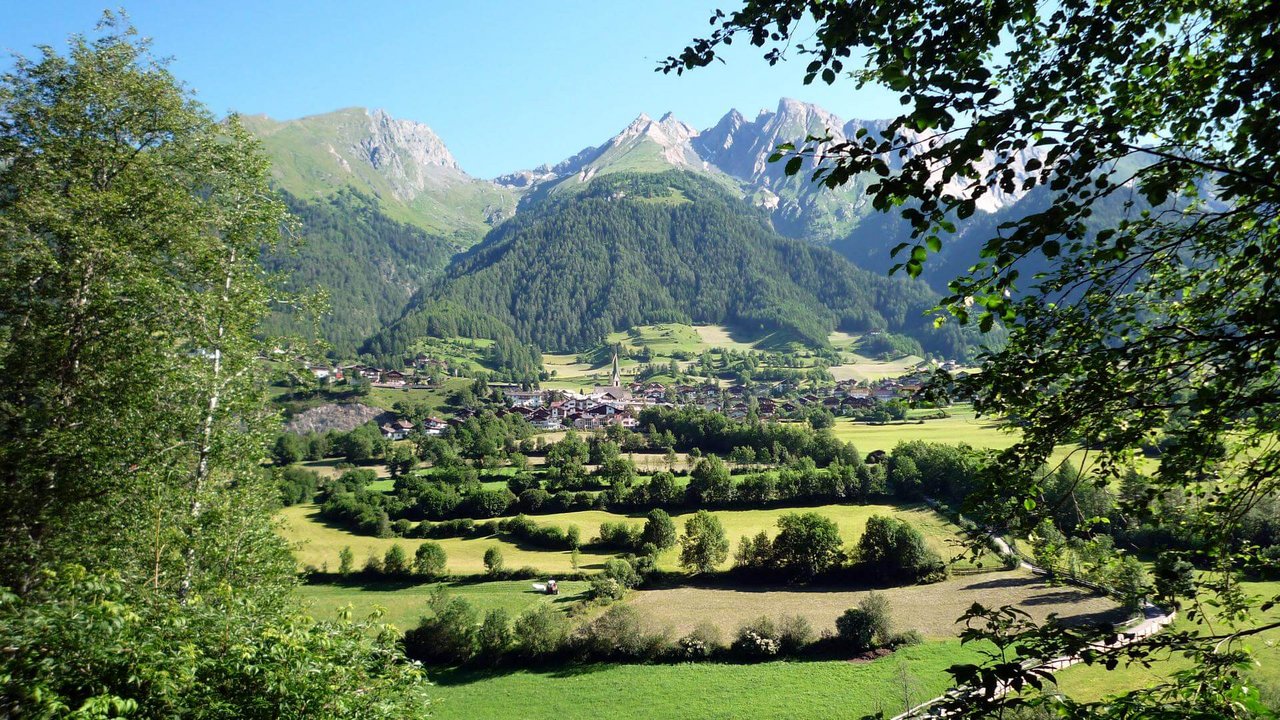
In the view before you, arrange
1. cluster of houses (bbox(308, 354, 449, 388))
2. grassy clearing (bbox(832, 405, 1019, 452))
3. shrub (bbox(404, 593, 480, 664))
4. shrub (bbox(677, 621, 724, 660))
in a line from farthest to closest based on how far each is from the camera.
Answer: cluster of houses (bbox(308, 354, 449, 388)) < grassy clearing (bbox(832, 405, 1019, 452)) < shrub (bbox(404, 593, 480, 664)) < shrub (bbox(677, 621, 724, 660))

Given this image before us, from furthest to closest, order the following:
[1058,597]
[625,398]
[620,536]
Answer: [625,398] → [620,536] → [1058,597]

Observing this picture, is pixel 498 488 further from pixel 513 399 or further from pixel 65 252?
pixel 513 399

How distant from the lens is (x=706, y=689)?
27.0 meters

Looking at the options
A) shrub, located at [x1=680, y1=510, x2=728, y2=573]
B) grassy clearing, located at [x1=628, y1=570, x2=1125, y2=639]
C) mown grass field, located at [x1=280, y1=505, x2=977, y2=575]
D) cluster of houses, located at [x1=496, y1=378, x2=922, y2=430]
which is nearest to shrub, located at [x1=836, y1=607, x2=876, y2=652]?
grassy clearing, located at [x1=628, y1=570, x2=1125, y2=639]

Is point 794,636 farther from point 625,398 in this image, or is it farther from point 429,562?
point 625,398

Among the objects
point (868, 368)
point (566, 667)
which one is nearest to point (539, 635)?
point (566, 667)

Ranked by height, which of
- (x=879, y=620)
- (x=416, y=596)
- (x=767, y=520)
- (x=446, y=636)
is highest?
(x=767, y=520)

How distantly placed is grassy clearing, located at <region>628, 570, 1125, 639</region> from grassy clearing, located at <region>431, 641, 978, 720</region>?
3.55m

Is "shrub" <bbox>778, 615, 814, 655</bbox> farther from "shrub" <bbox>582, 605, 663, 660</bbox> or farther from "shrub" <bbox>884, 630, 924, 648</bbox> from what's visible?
"shrub" <bbox>582, 605, 663, 660</bbox>

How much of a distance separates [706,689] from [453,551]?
92.0ft

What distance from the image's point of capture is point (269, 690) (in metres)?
6.12

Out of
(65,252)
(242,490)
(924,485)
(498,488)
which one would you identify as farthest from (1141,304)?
(498,488)

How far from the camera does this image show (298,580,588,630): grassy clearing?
36.8 m

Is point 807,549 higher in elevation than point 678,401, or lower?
lower
